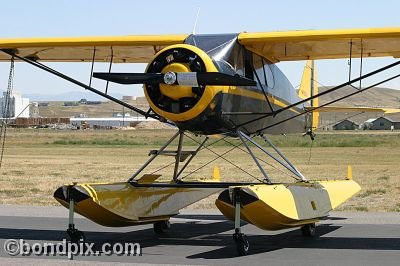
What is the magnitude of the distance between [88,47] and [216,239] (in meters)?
4.11

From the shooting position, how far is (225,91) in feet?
36.7

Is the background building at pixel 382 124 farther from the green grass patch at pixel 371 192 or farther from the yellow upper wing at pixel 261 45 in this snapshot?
the yellow upper wing at pixel 261 45

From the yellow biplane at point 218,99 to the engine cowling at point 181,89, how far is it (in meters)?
0.01

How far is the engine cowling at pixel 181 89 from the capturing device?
10.6 m

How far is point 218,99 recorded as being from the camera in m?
11.0

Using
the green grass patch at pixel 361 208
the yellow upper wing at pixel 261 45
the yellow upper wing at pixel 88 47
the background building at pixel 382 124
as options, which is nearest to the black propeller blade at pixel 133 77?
the yellow upper wing at pixel 88 47

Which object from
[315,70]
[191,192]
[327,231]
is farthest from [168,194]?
[315,70]

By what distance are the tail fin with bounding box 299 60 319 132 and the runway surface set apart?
264cm

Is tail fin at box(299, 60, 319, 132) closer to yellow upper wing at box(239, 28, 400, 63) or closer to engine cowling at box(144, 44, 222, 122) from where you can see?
yellow upper wing at box(239, 28, 400, 63)

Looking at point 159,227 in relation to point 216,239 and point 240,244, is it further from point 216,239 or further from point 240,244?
point 240,244

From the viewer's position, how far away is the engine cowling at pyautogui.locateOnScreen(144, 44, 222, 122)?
10.6 m

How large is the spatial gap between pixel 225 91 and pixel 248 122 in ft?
3.89

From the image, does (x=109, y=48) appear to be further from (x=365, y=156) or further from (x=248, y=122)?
(x=365, y=156)

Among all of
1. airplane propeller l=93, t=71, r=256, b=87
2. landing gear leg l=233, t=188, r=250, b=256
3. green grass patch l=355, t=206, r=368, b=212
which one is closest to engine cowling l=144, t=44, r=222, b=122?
airplane propeller l=93, t=71, r=256, b=87
